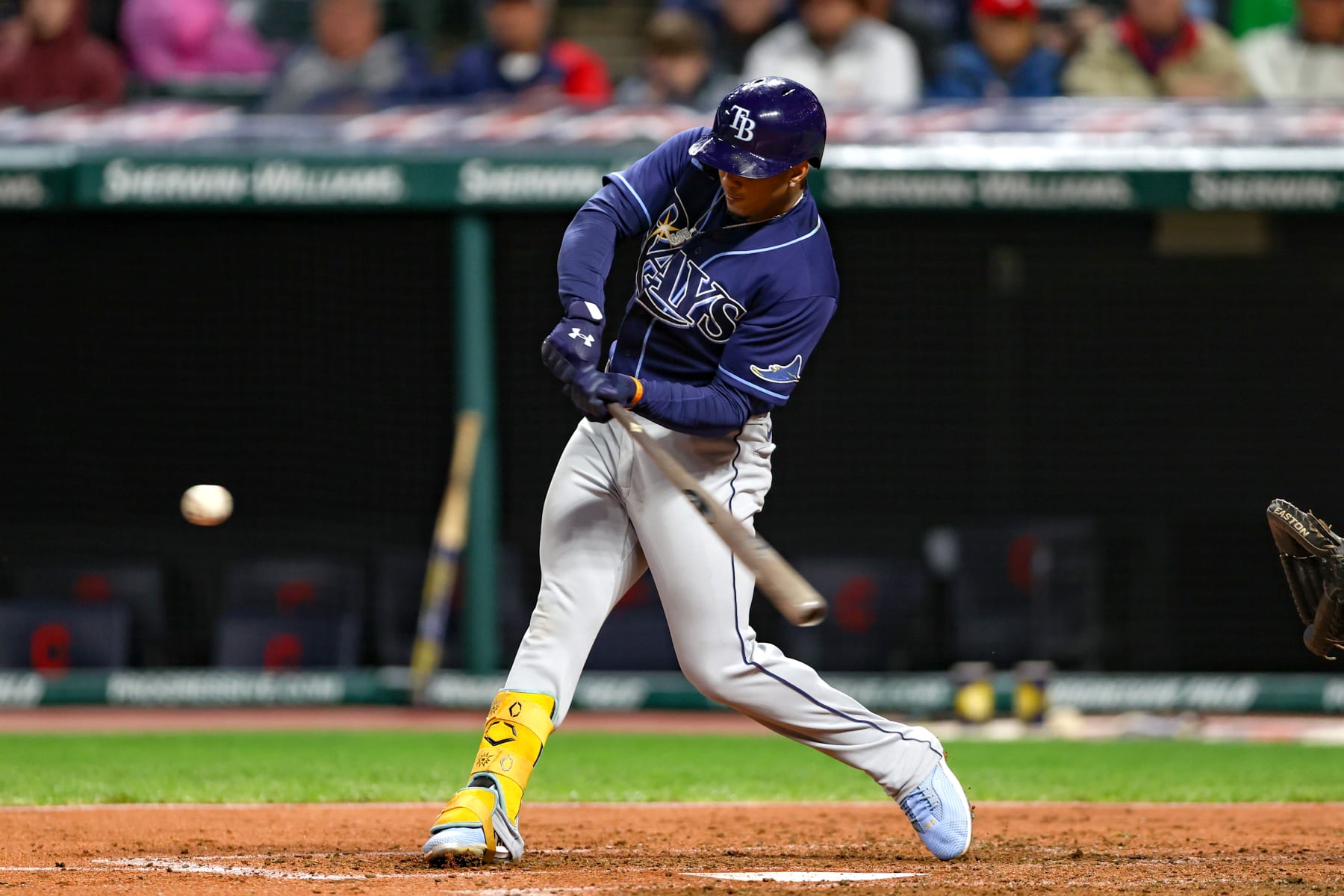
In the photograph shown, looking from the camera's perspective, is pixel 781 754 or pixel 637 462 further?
pixel 781 754

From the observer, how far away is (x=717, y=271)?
3.90 meters

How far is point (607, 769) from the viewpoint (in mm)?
6383

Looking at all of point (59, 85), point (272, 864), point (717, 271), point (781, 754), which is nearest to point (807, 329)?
point (717, 271)

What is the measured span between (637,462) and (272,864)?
1187 millimetres

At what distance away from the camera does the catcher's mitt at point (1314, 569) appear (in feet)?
13.5

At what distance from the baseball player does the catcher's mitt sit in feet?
3.06

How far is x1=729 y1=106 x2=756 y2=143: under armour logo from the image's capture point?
379 cm

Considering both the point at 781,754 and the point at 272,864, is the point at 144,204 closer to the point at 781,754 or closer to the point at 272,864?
the point at 781,754

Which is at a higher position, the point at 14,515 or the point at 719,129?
the point at 719,129

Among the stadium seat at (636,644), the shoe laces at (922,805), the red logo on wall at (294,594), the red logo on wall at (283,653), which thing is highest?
the shoe laces at (922,805)

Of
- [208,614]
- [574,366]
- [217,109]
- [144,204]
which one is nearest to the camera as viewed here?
[574,366]

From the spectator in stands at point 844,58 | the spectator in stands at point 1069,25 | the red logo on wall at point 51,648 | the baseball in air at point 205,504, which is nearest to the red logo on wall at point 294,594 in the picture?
the red logo on wall at point 51,648

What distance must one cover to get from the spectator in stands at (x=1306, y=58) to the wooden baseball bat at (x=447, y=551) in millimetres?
4363

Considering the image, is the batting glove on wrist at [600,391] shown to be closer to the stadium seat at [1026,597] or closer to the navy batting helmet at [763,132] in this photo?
the navy batting helmet at [763,132]
